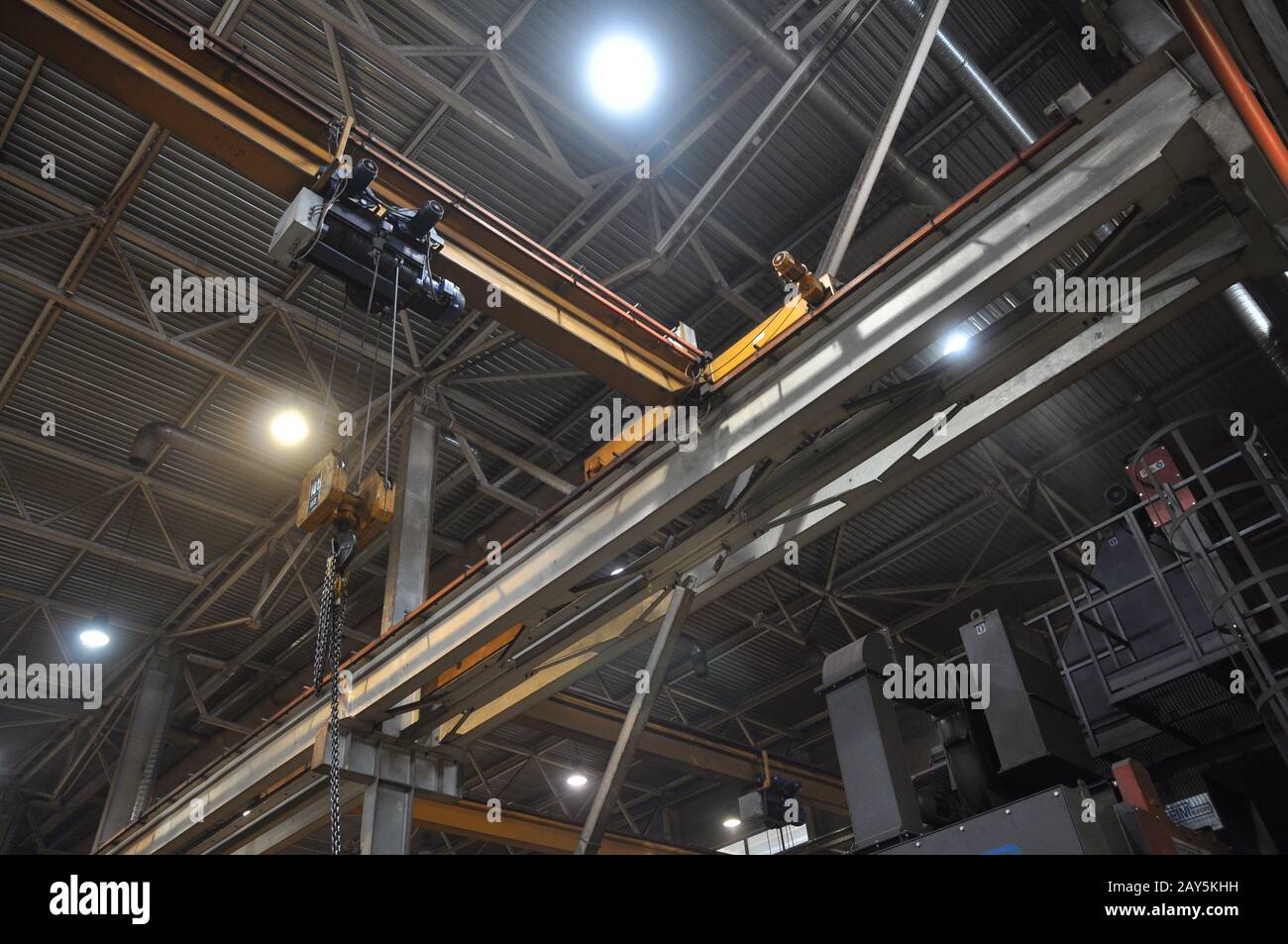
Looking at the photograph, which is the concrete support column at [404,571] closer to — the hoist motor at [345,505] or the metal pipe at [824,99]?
the hoist motor at [345,505]

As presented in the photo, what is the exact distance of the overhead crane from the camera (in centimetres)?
568

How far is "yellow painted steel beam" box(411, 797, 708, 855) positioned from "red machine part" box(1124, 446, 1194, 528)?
7.94m

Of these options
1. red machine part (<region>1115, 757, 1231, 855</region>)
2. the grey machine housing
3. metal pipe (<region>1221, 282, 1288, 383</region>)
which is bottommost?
red machine part (<region>1115, 757, 1231, 855</region>)

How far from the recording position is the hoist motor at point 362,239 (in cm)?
649

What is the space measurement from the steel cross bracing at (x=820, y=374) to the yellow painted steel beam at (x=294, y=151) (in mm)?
1043

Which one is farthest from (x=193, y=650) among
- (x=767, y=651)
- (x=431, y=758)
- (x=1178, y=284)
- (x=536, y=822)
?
(x=1178, y=284)

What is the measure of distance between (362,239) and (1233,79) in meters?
5.31

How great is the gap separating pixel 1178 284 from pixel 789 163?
522 centimetres

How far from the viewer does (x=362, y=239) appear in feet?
21.5

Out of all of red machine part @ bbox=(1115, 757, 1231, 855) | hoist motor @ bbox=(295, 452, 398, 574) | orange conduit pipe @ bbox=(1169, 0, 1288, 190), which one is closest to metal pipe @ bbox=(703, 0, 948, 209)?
orange conduit pipe @ bbox=(1169, 0, 1288, 190)

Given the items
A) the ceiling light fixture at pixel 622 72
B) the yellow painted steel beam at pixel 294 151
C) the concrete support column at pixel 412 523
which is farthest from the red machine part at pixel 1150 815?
the ceiling light fixture at pixel 622 72

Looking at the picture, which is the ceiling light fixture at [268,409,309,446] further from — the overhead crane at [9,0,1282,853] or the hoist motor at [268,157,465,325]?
the hoist motor at [268,157,465,325]

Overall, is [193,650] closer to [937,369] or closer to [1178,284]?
[937,369]

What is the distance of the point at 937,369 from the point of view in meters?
7.03
